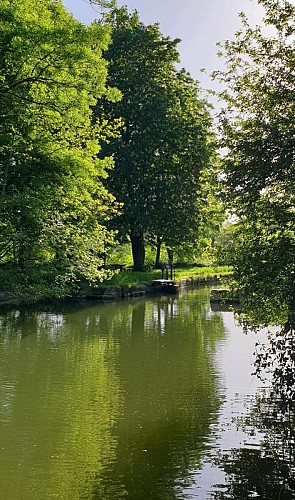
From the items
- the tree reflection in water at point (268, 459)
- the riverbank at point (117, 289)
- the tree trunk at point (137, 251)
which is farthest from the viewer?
the tree trunk at point (137, 251)

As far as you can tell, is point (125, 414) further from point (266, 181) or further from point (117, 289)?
point (117, 289)

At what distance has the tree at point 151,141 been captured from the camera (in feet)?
103

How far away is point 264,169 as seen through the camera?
8188mm

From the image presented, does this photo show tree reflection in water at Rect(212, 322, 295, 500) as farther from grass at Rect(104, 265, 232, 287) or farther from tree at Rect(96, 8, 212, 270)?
tree at Rect(96, 8, 212, 270)

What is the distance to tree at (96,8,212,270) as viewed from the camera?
31406 millimetres

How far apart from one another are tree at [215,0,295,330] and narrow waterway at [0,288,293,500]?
2074 mm

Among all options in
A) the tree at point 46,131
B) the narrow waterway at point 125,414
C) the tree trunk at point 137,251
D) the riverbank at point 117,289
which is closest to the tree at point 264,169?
the narrow waterway at point 125,414

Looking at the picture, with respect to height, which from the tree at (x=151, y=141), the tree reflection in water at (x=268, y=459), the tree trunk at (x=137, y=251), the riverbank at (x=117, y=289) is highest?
the tree at (x=151, y=141)

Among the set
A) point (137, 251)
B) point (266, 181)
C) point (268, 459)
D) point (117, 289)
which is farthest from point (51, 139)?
point (137, 251)

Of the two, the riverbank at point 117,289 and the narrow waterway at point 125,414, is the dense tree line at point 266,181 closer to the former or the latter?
the narrow waterway at point 125,414

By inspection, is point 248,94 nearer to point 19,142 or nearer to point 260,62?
point 260,62

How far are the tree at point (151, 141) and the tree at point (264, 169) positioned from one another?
2225 centimetres

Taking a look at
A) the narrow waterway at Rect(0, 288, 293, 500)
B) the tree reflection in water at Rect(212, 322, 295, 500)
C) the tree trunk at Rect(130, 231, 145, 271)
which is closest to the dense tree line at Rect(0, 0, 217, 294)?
the narrow waterway at Rect(0, 288, 293, 500)

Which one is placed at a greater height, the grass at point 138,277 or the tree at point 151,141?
the tree at point 151,141
